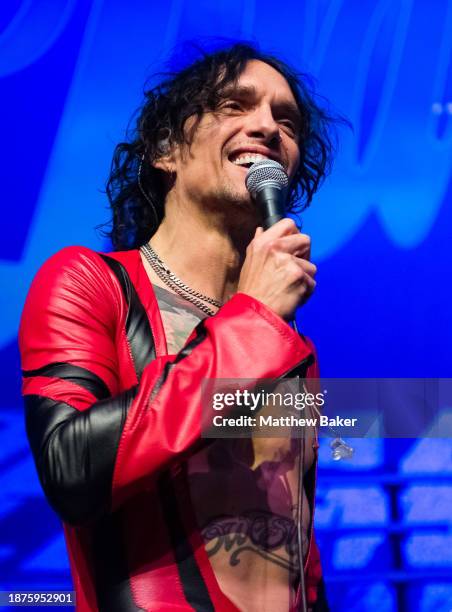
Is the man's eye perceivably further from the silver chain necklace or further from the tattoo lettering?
the tattoo lettering

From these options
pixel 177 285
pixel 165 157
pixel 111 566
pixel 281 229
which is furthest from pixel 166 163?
pixel 111 566

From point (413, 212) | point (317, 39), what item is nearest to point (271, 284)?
point (413, 212)

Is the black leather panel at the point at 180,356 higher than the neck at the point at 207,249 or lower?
lower

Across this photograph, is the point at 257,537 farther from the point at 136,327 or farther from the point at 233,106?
the point at 233,106

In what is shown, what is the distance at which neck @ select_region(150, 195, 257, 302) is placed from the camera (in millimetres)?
1438

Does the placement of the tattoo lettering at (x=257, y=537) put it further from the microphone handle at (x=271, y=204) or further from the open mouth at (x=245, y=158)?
the open mouth at (x=245, y=158)

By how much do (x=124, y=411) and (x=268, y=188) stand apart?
44 centimetres

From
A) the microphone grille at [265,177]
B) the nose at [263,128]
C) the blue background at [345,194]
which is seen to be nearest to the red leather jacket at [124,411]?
the microphone grille at [265,177]

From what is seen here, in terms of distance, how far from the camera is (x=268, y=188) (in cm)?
117

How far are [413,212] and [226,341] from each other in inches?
43.7

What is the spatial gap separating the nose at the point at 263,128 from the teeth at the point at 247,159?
49mm

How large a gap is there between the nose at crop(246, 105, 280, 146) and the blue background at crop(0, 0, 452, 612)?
1.59 ft

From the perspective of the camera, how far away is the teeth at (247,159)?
139cm

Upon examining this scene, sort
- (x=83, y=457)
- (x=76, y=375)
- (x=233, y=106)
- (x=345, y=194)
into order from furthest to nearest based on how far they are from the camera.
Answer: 1. (x=345, y=194)
2. (x=233, y=106)
3. (x=76, y=375)
4. (x=83, y=457)
